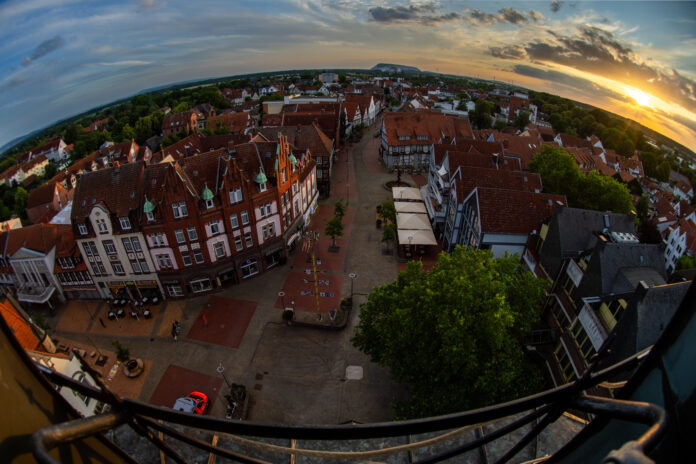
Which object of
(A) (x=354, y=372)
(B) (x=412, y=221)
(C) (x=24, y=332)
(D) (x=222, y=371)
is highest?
(C) (x=24, y=332)

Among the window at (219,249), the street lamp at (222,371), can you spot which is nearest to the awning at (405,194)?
the window at (219,249)

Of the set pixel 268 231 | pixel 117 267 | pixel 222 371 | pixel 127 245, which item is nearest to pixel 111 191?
pixel 127 245

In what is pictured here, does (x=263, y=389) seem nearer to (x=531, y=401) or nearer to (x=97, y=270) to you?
(x=97, y=270)

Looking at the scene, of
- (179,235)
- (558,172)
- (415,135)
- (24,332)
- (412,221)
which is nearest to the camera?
(24,332)

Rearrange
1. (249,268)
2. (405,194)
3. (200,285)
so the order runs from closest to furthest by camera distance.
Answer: (200,285) < (249,268) < (405,194)

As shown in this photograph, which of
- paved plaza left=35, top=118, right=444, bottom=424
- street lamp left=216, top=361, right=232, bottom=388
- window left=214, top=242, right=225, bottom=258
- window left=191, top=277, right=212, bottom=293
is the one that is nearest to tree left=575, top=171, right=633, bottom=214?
paved plaza left=35, top=118, right=444, bottom=424

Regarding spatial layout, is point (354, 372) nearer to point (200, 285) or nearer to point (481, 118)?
point (200, 285)

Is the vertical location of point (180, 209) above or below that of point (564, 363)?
above

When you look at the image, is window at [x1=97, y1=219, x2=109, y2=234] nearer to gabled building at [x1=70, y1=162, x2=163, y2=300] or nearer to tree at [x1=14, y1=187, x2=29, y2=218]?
gabled building at [x1=70, y1=162, x2=163, y2=300]
